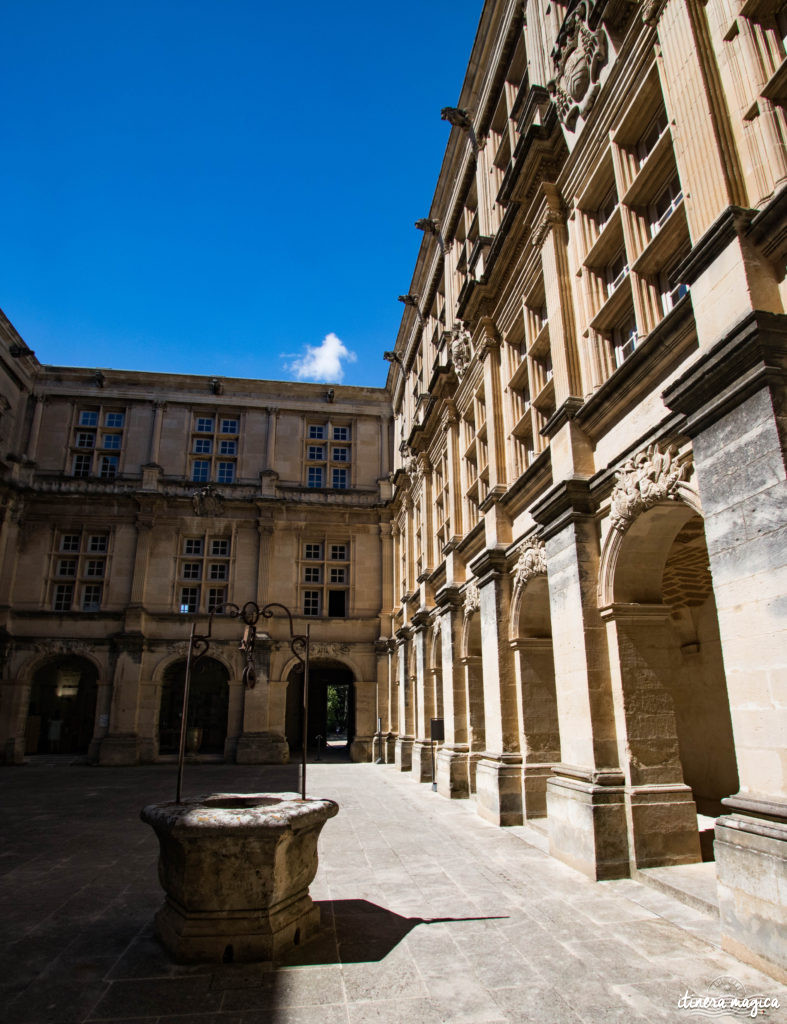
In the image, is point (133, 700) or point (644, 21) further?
point (133, 700)

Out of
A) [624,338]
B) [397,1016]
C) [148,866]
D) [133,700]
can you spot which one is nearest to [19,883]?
[148,866]

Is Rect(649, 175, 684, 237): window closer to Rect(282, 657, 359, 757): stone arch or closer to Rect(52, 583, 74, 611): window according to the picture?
Rect(282, 657, 359, 757): stone arch

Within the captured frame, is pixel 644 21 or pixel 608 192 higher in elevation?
pixel 644 21

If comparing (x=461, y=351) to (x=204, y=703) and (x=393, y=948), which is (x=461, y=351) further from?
(x=204, y=703)

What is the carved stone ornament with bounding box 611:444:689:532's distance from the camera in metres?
6.23

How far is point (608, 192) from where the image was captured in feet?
28.5

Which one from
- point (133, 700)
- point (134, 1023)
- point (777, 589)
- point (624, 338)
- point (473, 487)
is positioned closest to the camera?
point (134, 1023)

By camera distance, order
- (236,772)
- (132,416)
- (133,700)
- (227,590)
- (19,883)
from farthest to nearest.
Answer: (132,416)
(227,590)
(133,700)
(236,772)
(19,883)

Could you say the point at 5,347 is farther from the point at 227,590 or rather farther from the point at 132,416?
the point at 227,590

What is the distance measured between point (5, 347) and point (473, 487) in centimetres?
1921

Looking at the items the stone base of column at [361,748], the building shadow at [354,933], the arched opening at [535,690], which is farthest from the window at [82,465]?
the building shadow at [354,933]

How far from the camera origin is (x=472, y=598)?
1295 cm

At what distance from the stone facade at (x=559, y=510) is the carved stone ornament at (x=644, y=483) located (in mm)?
42

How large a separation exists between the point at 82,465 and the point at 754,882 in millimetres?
25962
